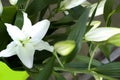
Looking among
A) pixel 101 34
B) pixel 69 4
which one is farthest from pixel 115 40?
pixel 69 4

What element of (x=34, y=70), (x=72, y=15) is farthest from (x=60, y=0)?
(x=34, y=70)

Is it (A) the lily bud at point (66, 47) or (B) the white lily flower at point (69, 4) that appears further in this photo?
(B) the white lily flower at point (69, 4)

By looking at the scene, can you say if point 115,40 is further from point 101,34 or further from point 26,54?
point 26,54

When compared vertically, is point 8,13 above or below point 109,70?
above

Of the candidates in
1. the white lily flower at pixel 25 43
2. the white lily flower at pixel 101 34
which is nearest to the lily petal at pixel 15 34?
the white lily flower at pixel 25 43

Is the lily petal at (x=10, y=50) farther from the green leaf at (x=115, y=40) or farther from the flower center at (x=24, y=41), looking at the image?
the green leaf at (x=115, y=40)

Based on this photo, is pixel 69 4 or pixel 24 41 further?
pixel 69 4
